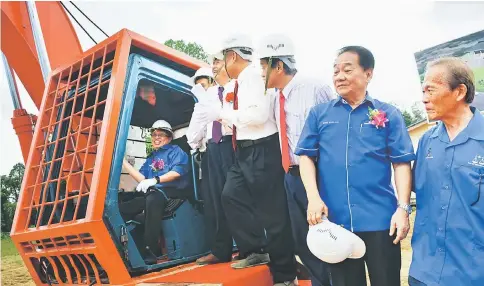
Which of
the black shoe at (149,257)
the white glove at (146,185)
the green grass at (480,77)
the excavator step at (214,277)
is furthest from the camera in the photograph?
the green grass at (480,77)

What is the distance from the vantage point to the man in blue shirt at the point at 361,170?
6.04 ft

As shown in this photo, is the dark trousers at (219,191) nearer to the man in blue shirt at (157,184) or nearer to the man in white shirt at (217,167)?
the man in white shirt at (217,167)

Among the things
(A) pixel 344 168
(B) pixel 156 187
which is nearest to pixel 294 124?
(A) pixel 344 168

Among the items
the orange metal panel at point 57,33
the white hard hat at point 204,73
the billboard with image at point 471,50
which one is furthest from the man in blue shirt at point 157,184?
the billboard with image at point 471,50

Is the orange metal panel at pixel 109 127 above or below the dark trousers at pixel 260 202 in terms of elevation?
above

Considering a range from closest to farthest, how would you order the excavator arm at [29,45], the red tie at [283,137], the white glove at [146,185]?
the red tie at [283,137], the white glove at [146,185], the excavator arm at [29,45]

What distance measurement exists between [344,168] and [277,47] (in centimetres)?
92

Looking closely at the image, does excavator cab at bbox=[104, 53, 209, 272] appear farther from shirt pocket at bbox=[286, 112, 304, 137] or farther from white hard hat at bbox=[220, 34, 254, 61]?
shirt pocket at bbox=[286, 112, 304, 137]

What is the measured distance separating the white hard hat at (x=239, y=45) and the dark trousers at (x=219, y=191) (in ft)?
1.91

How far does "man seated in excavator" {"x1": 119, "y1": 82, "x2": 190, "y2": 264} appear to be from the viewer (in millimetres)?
3000

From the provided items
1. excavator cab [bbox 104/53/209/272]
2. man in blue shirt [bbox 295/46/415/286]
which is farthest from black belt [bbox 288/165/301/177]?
excavator cab [bbox 104/53/209/272]

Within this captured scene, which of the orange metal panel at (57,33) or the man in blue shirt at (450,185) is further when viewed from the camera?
the orange metal panel at (57,33)

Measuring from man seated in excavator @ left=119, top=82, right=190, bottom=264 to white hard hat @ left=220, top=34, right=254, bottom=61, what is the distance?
38.2 inches

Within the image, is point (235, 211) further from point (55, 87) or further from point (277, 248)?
point (55, 87)
